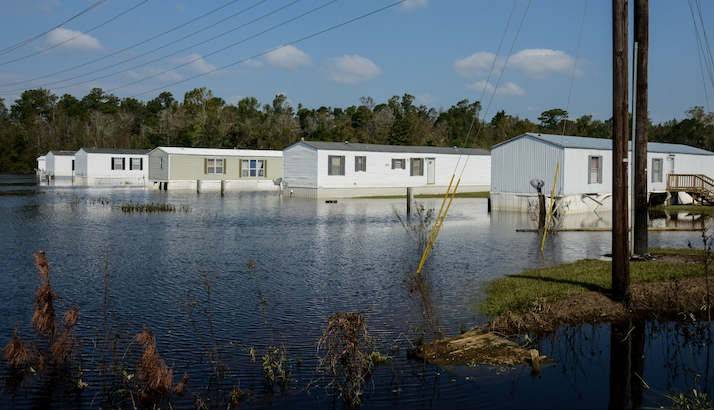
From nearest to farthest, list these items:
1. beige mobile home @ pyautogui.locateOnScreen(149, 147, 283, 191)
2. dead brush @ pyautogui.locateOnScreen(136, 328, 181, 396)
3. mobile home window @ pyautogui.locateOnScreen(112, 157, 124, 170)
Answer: dead brush @ pyautogui.locateOnScreen(136, 328, 181, 396) < beige mobile home @ pyautogui.locateOnScreen(149, 147, 283, 191) < mobile home window @ pyautogui.locateOnScreen(112, 157, 124, 170)

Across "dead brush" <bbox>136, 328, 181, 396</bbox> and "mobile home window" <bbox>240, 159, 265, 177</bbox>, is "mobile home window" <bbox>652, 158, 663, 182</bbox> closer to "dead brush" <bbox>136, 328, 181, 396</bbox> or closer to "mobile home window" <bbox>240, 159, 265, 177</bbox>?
"mobile home window" <bbox>240, 159, 265, 177</bbox>

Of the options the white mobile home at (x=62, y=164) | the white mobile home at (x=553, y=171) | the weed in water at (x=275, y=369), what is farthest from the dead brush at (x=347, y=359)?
the white mobile home at (x=62, y=164)

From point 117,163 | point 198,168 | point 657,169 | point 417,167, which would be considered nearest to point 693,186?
point 657,169

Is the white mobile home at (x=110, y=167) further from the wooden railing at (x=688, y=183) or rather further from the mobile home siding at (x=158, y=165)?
the wooden railing at (x=688, y=183)

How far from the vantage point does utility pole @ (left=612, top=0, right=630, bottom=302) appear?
496 inches

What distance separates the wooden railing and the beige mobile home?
28.2 metres

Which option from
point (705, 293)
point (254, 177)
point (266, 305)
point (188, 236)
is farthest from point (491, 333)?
point (254, 177)

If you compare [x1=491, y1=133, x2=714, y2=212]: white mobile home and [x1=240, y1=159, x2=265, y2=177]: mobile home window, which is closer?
[x1=491, y1=133, x2=714, y2=212]: white mobile home

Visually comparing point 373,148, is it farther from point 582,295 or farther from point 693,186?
point 582,295

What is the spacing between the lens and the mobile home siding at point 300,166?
47.7m

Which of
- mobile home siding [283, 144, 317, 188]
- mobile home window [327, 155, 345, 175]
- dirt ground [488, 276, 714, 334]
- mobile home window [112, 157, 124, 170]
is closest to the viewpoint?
dirt ground [488, 276, 714, 334]

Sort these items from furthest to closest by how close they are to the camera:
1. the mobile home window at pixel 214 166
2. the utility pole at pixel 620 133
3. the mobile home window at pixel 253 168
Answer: the mobile home window at pixel 253 168
the mobile home window at pixel 214 166
the utility pole at pixel 620 133

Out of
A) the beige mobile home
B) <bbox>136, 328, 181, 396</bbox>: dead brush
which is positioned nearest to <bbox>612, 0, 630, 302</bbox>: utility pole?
<bbox>136, 328, 181, 396</bbox>: dead brush

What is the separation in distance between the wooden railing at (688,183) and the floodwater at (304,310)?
17.6 meters
